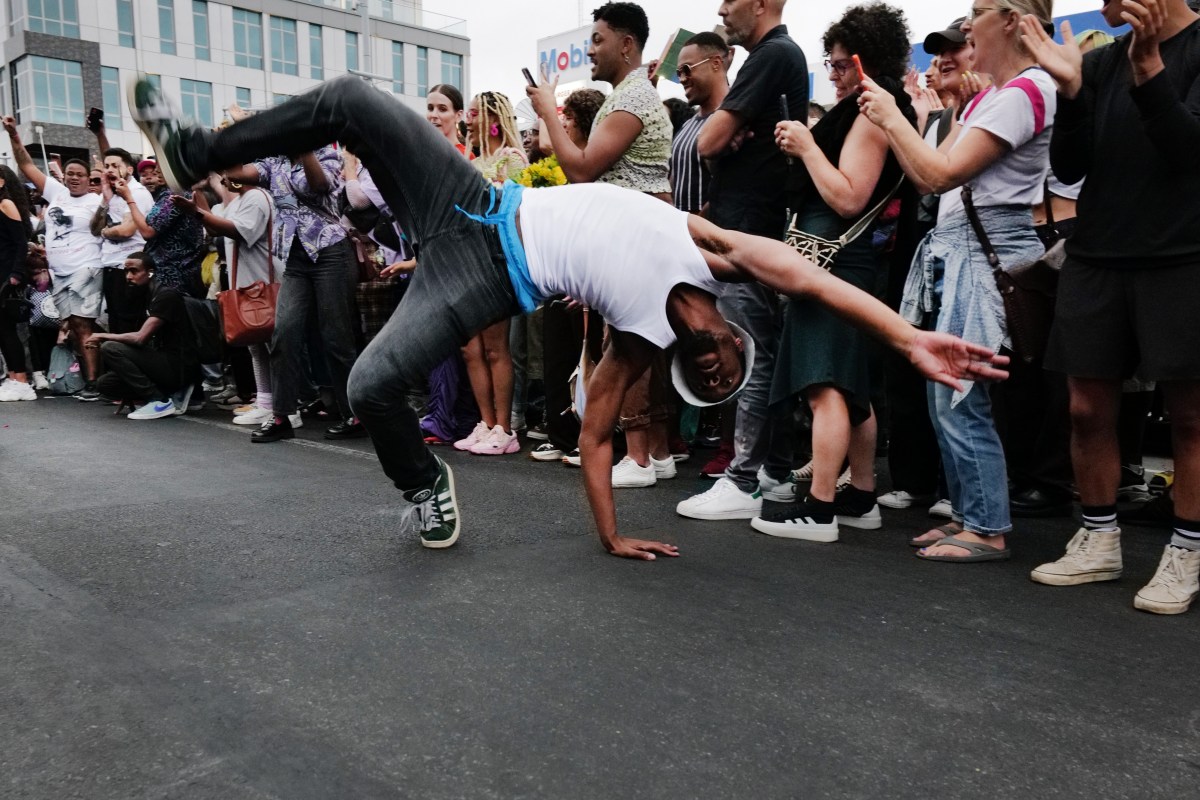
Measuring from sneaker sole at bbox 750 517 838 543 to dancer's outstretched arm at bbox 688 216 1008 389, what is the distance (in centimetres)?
100

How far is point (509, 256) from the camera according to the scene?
2990 millimetres

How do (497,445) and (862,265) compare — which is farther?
(497,445)

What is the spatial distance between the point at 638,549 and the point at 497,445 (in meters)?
2.45

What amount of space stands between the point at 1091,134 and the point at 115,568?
3388 mm

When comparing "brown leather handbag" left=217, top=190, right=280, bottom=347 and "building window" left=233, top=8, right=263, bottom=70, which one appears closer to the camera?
"brown leather handbag" left=217, top=190, right=280, bottom=347

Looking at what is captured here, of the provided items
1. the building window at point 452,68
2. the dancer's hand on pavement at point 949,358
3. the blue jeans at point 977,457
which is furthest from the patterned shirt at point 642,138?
the building window at point 452,68

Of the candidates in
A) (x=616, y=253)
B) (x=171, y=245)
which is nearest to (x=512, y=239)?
(x=616, y=253)

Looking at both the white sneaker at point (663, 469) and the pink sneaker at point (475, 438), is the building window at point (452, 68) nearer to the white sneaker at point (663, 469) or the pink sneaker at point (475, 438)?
the pink sneaker at point (475, 438)

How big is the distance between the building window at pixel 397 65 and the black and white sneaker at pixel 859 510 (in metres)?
39.3

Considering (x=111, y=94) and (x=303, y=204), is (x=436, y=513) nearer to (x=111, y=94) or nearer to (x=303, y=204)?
(x=303, y=204)

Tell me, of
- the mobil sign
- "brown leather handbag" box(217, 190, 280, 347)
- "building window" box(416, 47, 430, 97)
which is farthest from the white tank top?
"building window" box(416, 47, 430, 97)

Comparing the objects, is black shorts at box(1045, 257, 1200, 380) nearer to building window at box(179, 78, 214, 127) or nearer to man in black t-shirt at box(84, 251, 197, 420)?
man in black t-shirt at box(84, 251, 197, 420)

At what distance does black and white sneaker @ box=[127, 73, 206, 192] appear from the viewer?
3.06 m

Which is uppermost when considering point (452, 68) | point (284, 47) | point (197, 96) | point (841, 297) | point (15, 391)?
point (452, 68)
